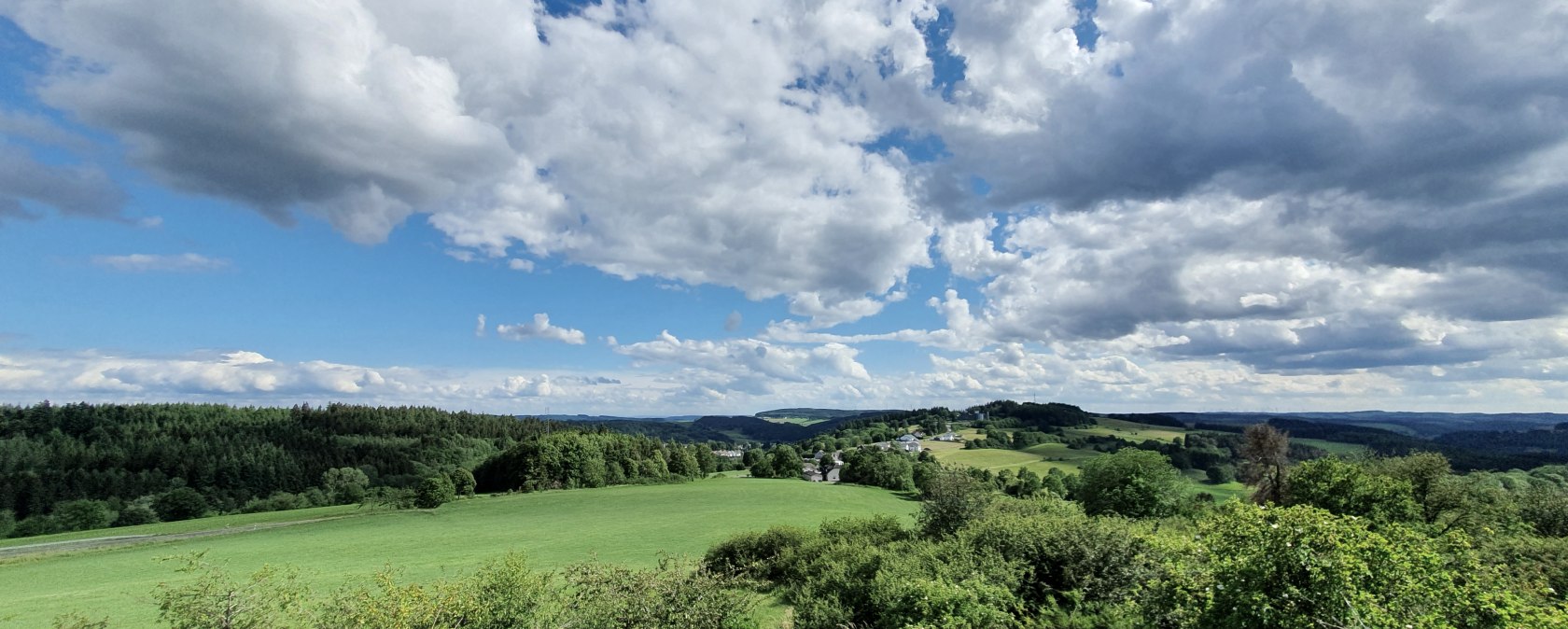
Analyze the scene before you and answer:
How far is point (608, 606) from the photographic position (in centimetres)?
2169

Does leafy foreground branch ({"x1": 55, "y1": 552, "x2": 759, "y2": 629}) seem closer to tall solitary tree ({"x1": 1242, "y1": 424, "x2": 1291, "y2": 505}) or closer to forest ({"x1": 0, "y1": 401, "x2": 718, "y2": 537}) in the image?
tall solitary tree ({"x1": 1242, "y1": 424, "x2": 1291, "y2": 505})

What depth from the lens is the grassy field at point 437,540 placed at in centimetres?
3481

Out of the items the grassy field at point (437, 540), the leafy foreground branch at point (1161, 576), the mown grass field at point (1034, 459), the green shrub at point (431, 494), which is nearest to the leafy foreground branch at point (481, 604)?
the leafy foreground branch at point (1161, 576)

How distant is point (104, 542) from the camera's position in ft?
184

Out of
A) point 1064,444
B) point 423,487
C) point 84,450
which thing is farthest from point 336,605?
point 1064,444

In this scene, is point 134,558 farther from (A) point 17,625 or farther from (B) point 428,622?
(B) point 428,622

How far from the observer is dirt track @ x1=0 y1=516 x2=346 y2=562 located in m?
50.8

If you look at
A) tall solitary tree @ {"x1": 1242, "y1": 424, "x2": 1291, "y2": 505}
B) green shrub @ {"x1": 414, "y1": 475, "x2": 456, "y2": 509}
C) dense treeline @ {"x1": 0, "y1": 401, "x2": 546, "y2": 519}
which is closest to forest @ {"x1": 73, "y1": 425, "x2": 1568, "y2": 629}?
tall solitary tree @ {"x1": 1242, "y1": 424, "x2": 1291, "y2": 505}

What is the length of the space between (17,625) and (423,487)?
5389 centimetres

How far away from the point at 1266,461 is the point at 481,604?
62089 mm

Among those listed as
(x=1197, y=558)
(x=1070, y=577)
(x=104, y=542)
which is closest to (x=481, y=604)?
(x=1197, y=558)

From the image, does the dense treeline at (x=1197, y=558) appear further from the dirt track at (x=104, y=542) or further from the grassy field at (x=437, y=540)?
the dirt track at (x=104, y=542)

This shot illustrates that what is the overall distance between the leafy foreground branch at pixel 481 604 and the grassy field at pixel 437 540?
598 inches

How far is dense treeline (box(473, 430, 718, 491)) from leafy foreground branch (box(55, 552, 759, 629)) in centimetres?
7853
